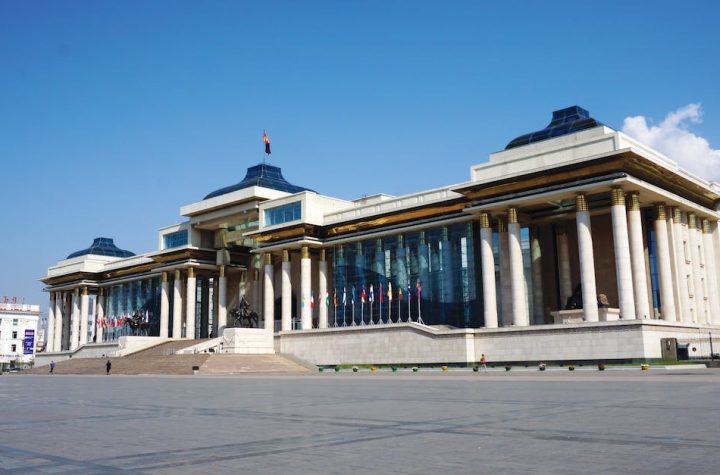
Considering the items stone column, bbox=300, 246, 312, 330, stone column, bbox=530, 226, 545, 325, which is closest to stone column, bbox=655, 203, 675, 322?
stone column, bbox=530, 226, 545, 325

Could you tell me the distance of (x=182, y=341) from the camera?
250 ft

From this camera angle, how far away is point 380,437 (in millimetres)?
10750

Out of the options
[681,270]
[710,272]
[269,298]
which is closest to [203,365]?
[269,298]

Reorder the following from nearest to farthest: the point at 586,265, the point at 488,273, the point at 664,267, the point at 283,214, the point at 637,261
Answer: the point at 637,261, the point at 586,265, the point at 664,267, the point at 488,273, the point at 283,214

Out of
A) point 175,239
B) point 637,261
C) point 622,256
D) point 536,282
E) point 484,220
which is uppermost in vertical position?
point 175,239

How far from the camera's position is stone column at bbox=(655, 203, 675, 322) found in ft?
161

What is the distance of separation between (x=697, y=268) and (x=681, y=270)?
396 cm

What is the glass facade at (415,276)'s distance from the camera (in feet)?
187

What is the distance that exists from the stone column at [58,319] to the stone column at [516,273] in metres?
76.6

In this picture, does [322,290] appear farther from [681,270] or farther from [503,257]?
[681,270]

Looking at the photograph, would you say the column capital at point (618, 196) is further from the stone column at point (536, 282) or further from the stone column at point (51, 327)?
the stone column at point (51, 327)

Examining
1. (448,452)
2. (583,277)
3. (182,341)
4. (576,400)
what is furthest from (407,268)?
(448,452)

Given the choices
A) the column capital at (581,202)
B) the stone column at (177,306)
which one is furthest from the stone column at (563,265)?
the stone column at (177,306)

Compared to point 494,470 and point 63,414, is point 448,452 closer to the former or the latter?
point 494,470
